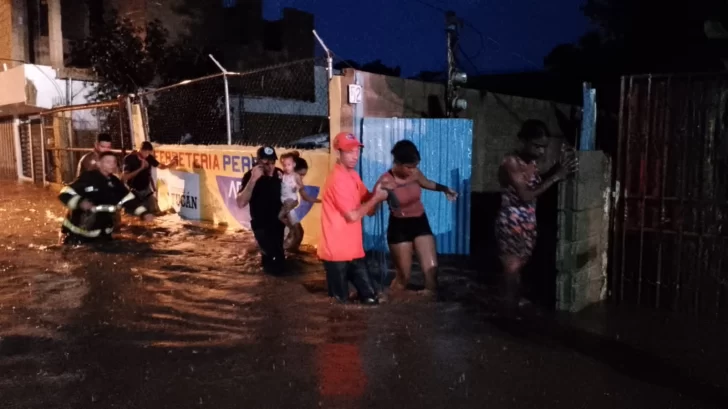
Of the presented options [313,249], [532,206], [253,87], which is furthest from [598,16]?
[532,206]

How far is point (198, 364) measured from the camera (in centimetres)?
450

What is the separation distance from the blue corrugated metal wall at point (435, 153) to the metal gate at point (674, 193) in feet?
8.02

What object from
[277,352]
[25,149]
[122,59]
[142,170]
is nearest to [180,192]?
[142,170]

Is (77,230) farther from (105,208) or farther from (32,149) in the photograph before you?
(32,149)

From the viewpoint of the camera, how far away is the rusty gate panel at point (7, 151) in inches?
880

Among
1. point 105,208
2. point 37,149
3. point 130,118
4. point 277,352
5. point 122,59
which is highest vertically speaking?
point 122,59

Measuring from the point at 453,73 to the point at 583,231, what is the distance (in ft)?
13.2

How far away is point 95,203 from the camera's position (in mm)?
8680

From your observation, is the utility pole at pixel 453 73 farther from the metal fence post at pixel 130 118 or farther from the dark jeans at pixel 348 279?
the metal fence post at pixel 130 118

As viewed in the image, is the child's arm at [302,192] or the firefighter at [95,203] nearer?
the child's arm at [302,192]

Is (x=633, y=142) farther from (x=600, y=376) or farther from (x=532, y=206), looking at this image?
(x=600, y=376)

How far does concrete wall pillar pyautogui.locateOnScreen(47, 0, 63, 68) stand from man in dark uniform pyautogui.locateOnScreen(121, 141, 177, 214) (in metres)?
8.27

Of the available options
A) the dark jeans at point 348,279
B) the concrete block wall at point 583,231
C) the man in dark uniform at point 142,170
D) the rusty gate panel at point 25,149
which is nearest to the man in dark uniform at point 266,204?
A: the dark jeans at point 348,279

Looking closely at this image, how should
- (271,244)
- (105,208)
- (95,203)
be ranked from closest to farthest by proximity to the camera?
(271,244), (95,203), (105,208)
